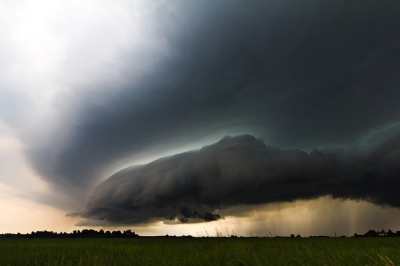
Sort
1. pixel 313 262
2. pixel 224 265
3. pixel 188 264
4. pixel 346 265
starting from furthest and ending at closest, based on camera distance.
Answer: pixel 188 264
pixel 224 265
pixel 346 265
pixel 313 262

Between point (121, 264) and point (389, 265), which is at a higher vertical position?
point (121, 264)

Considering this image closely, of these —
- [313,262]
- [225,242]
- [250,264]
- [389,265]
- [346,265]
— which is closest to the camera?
[389,265]

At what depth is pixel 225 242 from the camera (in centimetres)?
3569

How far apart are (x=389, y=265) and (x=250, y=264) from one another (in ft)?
40.6


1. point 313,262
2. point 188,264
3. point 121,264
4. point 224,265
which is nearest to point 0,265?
point 121,264

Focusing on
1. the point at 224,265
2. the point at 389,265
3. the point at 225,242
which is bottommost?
the point at 389,265

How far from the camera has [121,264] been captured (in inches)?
985

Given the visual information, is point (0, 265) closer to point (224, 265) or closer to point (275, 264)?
point (224, 265)

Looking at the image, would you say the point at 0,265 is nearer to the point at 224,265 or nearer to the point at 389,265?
the point at 224,265

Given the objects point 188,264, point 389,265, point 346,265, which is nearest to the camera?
point 389,265

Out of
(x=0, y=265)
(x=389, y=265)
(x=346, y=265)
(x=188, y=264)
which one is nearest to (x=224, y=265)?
(x=188, y=264)

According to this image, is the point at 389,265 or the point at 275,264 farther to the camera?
the point at 275,264

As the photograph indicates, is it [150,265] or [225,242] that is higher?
[225,242]

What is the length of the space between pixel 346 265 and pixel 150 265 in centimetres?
1109
